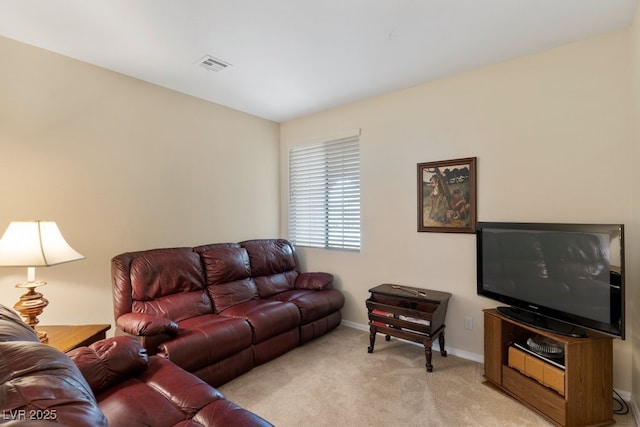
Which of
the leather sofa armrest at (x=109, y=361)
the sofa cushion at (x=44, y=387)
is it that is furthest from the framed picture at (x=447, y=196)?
the sofa cushion at (x=44, y=387)

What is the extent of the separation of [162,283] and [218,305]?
554mm

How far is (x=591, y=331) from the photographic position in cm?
204

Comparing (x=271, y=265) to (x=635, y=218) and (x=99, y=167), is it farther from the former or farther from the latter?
(x=635, y=218)

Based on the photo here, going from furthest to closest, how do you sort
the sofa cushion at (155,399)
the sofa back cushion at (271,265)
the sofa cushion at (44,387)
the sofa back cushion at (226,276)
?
the sofa back cushion at (271,265) < the sofa back cushion at (226,276) < the sofa cushion at (155,399) < the sofa cushion at (44,387)

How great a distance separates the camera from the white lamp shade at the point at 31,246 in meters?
1.83

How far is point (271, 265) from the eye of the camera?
3609 millimetres

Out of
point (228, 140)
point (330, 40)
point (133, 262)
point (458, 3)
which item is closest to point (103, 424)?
point (133, 262)

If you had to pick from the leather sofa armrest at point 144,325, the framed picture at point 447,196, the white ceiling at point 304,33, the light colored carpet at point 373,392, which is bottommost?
the light colored carpet at point 373,392

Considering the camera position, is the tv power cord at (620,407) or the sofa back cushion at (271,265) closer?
the tv power cord at (620,407)

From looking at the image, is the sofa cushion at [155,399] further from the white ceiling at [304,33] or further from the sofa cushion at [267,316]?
the white ceiling at [304,33]

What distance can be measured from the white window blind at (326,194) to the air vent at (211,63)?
1.60m

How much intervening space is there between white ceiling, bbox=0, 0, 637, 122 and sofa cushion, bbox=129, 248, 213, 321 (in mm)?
1725

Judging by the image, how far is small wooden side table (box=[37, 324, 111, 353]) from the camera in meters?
1.92

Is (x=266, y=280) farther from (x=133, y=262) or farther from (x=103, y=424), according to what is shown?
(x=103, y=424)
